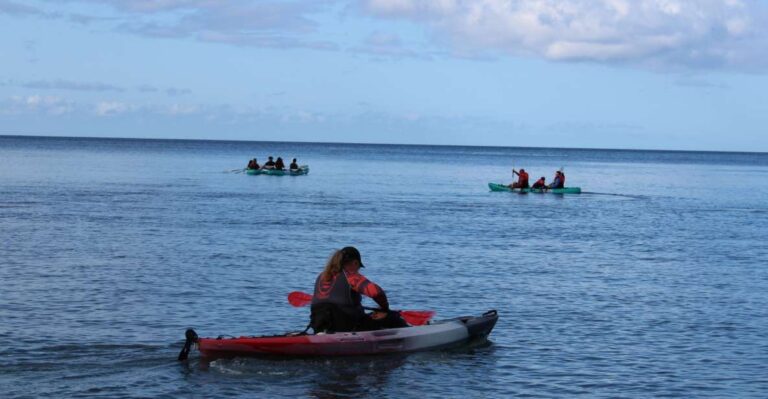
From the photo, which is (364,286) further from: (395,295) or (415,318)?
(395,295)

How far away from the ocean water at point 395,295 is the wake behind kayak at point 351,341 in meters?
0.23

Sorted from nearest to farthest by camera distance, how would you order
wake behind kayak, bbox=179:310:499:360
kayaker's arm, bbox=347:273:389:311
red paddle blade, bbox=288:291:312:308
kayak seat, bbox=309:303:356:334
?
wake behind kayak, bbox=179:310:499:360 → kayaker's arm, bbox=347:273:389:311 → kayak seat, bbox=309:303:356:334 → red paddle blade, bbox=288:291:312:308

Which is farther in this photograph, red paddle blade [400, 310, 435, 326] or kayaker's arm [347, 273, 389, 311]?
red paddle blade [400, 310, 435, 326]

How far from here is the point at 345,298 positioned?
1822 cm

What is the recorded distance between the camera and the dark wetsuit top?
18.0m

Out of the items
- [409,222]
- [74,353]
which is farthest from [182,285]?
[409,222]

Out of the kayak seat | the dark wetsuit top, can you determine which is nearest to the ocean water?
the kayak seat

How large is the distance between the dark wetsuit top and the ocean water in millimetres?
995

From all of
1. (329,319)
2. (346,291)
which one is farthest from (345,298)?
(329,319)

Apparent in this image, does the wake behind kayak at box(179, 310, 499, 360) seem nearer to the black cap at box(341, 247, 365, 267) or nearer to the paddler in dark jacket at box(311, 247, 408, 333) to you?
the paddler in dark jacket at box(311, 247, 408, 333)

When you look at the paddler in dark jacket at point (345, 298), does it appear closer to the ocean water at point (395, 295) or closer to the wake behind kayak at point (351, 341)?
the wake behind kayak at point (351, 341)

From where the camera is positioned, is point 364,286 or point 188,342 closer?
point 188,342

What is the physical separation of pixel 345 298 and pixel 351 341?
748 mm

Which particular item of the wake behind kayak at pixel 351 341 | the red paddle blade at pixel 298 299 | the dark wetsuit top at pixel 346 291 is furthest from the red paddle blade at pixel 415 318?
the red paddle blade at pixel 298 299
